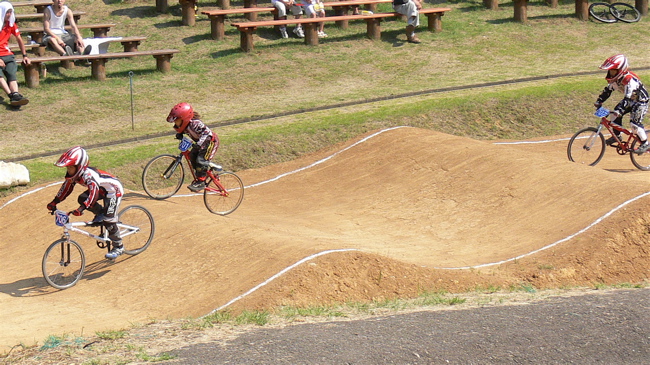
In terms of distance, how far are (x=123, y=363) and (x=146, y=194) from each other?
7112mm

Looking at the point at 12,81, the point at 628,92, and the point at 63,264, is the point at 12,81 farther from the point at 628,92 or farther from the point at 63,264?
the point at 628,92

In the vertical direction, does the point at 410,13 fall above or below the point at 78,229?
above

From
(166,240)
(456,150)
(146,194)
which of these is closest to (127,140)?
(146,194)

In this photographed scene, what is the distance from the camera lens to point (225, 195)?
13.9 metres

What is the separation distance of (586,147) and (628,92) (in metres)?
1.41

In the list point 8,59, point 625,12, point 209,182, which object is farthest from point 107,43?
point 625,12

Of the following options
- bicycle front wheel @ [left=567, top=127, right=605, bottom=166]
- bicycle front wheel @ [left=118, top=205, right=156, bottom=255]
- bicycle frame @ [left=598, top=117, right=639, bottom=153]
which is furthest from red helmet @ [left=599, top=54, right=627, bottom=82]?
bicycle front wheel @ [left=118, top=205, right=156, bottom=255]

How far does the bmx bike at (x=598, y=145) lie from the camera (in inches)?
644

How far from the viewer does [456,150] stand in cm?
1636

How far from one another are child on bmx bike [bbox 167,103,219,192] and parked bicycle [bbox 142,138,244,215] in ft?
0.34

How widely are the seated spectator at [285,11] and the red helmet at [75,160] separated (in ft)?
48.2

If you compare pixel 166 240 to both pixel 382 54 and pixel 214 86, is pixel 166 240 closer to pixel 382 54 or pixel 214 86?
pixel 214 86

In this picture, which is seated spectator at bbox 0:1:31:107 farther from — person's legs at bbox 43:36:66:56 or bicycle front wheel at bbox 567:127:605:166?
bicycle front wheel at bbox 567:127:605:166

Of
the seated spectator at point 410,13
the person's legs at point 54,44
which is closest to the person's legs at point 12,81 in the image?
the person's legs at point 54,44
